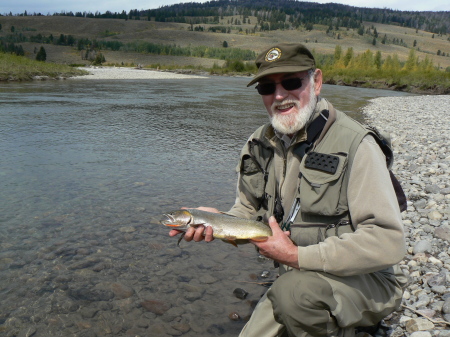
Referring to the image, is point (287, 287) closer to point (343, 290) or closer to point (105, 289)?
point (343, 290)

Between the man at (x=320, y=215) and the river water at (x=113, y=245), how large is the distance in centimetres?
127

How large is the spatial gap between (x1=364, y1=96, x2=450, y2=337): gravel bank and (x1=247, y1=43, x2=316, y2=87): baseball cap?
1.98 metres

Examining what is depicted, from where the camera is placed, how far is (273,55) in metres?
2.68

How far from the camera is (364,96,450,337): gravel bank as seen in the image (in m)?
2.86

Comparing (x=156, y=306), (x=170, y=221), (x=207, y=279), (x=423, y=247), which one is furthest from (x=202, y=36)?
(x=170, y=221)

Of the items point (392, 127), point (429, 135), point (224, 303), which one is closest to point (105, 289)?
point (224, 303)

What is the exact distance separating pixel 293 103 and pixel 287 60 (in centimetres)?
29

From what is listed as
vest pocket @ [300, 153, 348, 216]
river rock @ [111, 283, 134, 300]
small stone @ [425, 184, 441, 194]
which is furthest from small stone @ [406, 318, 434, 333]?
small stone @ [425, 184, 441, 194]

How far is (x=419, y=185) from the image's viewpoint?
6168 mm

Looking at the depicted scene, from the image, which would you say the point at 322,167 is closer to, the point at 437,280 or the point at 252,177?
the point at 252,177

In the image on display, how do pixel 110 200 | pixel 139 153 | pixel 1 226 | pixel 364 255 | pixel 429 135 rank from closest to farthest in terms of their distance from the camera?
pixel 364 255, pixel 1 226, pixel 110 200, pixel 139 153, pixel 429 135

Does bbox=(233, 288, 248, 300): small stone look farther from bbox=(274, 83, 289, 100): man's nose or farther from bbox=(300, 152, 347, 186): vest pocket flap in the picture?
bbox=(274, 83, 289, 100): man's nose

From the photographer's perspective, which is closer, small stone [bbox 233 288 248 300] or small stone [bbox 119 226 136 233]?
small stone [bbox 233 288 248 300]

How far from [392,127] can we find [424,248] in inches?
387
